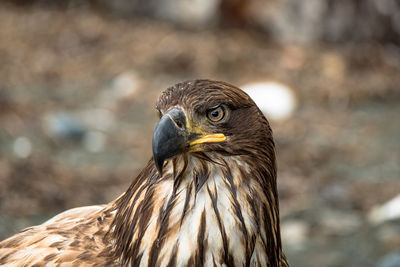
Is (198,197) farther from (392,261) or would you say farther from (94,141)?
(94,141)

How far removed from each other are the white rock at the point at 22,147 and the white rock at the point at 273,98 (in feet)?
9.21

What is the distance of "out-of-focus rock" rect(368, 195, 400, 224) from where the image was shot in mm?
5777

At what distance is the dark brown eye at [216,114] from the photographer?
2.84 m

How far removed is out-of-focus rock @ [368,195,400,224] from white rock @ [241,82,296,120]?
2.62m

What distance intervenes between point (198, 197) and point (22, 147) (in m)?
4.90

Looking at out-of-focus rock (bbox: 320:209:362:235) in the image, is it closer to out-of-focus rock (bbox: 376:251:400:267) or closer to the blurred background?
the blurred background

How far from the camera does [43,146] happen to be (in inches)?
290

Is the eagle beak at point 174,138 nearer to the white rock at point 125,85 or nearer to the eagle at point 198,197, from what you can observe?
the eagle at point 198,197

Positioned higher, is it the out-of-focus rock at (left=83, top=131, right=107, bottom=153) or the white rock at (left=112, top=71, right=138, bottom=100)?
the white rock at (left=112, top=71, right=138, bottom=100)

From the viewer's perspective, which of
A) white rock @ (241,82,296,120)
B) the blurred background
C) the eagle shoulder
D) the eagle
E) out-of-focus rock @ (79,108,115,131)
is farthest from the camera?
white rock @ (241,82,296,120)

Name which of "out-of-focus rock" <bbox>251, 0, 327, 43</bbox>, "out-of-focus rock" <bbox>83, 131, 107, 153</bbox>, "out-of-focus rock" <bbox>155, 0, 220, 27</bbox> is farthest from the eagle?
"out-of-focus rock" <bbox>155, 0, 220, 27</bbox>

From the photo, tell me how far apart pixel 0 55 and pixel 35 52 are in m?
0.53

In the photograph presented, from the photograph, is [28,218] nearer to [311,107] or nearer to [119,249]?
[119,249]

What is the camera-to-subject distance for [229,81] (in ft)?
30.6
